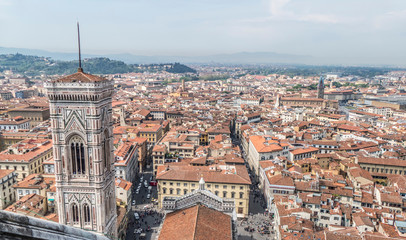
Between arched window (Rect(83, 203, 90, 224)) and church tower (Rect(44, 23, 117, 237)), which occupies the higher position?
church tower (Rect(44, 23, 117, 237))

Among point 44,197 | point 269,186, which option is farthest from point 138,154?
point 269,186

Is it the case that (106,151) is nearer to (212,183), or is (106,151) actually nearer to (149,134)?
(212,183)

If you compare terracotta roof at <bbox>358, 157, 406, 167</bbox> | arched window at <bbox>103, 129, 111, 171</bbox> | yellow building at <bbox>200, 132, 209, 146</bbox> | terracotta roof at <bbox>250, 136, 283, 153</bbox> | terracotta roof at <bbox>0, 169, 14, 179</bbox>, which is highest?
arched window at <bbox>103, 129, 111, 171</bbox>

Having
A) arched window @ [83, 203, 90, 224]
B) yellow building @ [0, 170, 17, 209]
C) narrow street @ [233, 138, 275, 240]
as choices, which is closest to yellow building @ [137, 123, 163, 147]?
yellow building @ [0, 170, 17, 209]

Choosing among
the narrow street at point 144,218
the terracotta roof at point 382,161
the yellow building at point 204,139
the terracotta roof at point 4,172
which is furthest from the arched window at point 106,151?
the yellow building at point 204,139

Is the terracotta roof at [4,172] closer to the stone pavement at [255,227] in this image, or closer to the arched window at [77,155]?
the arched window at [77,155]

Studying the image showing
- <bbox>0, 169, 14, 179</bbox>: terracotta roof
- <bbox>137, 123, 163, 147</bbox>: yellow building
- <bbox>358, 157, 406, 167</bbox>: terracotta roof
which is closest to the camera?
<bbox>0, 169, 14, 179</bbox>: terracotta roof

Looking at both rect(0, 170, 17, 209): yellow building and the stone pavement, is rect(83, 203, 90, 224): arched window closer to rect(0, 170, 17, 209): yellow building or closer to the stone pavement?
the stone pavement

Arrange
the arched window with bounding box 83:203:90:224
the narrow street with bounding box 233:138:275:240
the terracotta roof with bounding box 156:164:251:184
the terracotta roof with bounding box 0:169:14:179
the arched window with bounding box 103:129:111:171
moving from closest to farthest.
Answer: the arched window with bounding box 83:203:90:224 < the arched window with bounding box 103:129:111:171 < the narrow street with bounding box 233:138:275:240 < the terracotta roof with bounding box 156:164:251:184 < the terracotta roof with bounding box 0:169:14:179
